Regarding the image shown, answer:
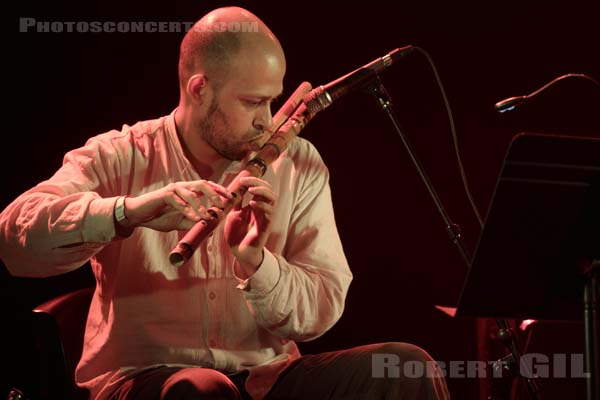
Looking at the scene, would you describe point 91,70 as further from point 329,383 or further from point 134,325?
point 329,383

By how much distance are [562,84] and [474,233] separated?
0.77 m

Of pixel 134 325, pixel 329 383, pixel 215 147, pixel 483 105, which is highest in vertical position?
pixel 483 105

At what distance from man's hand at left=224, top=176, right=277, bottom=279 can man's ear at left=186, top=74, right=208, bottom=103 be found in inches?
16.5

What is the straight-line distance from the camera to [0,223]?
7.33 feet

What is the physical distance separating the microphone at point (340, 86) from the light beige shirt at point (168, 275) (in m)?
0.29

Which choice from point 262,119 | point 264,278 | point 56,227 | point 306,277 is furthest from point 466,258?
point 56,227

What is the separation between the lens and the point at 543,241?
1857 millimetres

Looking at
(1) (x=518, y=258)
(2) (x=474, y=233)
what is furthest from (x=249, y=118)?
(2) (x=474, y=233)

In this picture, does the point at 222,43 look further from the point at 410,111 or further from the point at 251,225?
the point at 410,111

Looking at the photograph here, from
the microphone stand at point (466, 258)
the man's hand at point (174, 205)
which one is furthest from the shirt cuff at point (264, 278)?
the microphone stand at point (466, 258)

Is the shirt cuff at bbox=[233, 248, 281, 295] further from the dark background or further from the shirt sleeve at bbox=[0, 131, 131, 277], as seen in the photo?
the dark background

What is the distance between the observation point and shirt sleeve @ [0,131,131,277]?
211 centimetres

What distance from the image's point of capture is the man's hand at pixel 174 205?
201 cm

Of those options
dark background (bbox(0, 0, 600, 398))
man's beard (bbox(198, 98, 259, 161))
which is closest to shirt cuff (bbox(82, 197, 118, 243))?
man's beard (bbox(198, 98, 259, 161))
